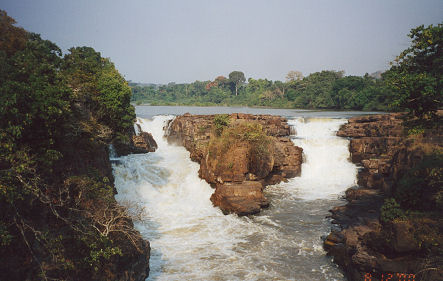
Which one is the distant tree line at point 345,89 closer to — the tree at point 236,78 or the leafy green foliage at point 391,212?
the tree at point 236,78

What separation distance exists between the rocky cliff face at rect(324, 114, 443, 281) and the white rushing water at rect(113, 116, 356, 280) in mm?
755

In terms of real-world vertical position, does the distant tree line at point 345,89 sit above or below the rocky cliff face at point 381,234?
above

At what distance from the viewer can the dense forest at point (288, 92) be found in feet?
140

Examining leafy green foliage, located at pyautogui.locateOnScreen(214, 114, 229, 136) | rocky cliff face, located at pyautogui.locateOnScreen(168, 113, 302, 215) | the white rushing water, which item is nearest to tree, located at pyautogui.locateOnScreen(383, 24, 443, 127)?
the white rushing water

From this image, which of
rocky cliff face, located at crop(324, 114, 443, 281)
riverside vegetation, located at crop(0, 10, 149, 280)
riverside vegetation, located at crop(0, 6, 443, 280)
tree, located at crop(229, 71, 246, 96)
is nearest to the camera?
riverside vegetation, located at crop(0, 10, 149, 280)

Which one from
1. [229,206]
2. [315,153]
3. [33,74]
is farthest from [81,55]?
[315,153]

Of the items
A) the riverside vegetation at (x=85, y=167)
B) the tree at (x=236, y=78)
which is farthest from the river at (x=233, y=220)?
the tree at (x=236, y=78)

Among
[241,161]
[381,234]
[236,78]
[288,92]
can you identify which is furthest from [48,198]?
[236,78]

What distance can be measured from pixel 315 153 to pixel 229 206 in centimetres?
1039

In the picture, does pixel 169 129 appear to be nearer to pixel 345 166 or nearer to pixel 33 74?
pixel 345 166

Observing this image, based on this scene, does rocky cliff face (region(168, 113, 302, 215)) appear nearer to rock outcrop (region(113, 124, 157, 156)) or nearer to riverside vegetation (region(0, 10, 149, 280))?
rock outcrop (region(113, 124, 157, 156))

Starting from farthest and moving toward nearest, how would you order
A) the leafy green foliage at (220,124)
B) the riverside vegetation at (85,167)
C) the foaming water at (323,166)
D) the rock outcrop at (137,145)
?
the rock outcrop at (137,145), the leafy green foliage at (220,124), the foaming water at (323,166), the riverside vegetation at (85,167)

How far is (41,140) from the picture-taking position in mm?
6953

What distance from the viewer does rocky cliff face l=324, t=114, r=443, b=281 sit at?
7.93 m
